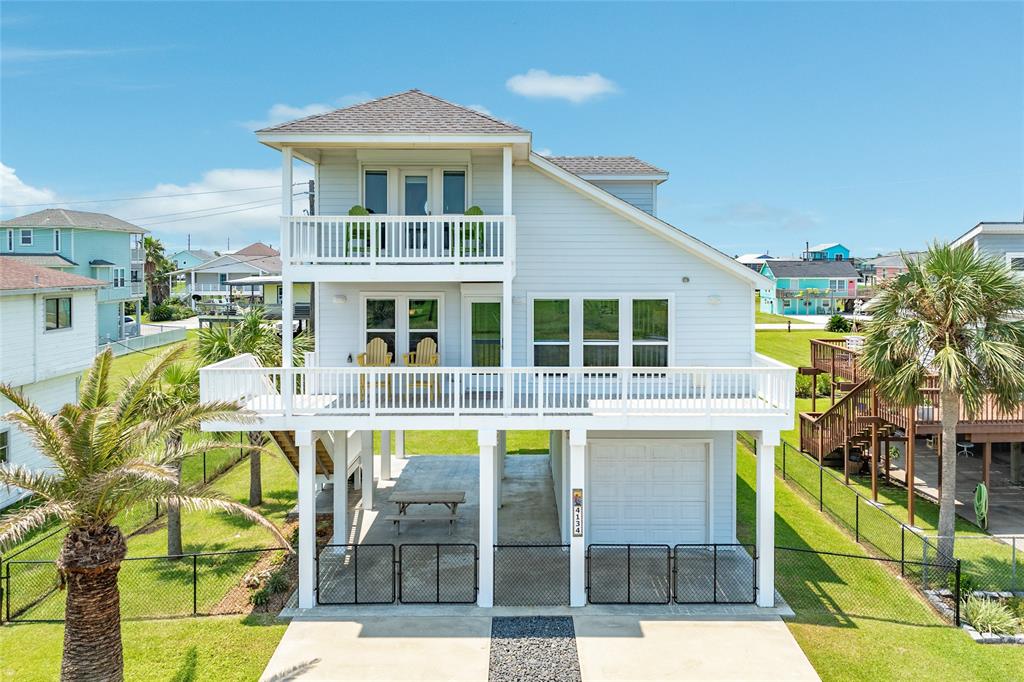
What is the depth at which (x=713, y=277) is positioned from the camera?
1562 centimetres

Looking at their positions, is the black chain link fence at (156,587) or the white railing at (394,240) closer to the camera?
the black chain link fence at (156,587)

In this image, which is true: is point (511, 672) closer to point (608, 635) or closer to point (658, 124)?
point (608, 635)

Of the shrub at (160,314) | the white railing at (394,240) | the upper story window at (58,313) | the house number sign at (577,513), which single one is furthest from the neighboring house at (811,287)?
the house number sign at (577,513)

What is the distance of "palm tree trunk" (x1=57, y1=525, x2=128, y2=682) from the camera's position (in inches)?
347

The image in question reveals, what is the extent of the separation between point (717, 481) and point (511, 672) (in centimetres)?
732

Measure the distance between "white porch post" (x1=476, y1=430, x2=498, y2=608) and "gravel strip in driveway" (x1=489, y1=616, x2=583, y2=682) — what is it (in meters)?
0.59

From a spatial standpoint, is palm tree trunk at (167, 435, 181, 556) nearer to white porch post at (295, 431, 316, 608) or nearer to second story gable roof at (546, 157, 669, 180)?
white porch post at (295, 431, 316, 608)

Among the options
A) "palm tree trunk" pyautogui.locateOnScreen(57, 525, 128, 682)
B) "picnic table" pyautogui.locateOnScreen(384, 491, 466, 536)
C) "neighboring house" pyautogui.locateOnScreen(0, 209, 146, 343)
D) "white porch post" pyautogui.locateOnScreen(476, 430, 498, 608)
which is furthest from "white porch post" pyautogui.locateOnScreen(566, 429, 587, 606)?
"neighboring house" pyautogui.locateOnScreen(0, 209, 146, 343)

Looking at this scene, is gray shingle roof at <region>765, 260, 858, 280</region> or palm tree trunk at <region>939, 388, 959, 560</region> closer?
palm tree trunk at <region>939, 388, 959, 560</region>

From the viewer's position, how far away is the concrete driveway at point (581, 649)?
1001 centimetres

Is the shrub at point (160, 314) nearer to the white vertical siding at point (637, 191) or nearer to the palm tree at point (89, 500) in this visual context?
the white vertical siding at point (637, 191)

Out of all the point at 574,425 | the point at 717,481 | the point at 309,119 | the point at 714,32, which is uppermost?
the point at 714,32

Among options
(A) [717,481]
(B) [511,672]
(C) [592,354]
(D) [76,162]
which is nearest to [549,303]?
(C) [592,354]

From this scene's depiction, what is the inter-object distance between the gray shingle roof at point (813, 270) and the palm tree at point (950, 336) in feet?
264
